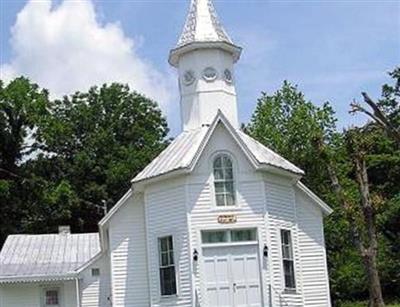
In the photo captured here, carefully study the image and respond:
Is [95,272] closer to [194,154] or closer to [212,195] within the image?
[212,195]

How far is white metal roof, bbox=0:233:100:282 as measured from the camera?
3105 cm

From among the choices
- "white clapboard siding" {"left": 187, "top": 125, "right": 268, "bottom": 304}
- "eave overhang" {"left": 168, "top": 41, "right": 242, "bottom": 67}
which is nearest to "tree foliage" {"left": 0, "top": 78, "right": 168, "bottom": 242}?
"eave overhang" {"left": 168, "top": 41, "right": 242, "bottom": 67}

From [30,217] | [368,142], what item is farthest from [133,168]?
[368,142]

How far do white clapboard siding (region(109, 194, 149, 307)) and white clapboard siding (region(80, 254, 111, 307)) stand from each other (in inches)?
171

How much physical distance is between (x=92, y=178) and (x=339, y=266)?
18.1m

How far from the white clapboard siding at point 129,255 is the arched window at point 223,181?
2.97 metres

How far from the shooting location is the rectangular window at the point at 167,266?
2380 centimetres

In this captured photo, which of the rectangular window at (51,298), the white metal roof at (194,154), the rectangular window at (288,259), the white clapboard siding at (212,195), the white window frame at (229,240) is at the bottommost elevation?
the rectangular window at (51,298)

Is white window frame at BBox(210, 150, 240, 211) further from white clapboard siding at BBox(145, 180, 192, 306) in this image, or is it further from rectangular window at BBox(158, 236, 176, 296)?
rectangular window at BBox(158, 236, 176, 296)

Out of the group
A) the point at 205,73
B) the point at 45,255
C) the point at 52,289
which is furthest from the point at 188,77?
the point at 45,255

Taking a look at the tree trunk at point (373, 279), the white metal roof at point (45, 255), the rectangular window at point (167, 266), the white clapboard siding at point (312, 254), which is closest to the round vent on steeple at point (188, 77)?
the white clapboard siding at point (312, 254)

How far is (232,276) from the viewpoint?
915 inches

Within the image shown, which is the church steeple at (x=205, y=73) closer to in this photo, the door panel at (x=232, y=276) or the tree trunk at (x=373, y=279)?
the door panel at (x=232, y=276)

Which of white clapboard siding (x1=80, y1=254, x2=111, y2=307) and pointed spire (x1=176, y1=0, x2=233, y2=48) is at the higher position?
pointed spire (x1=176, y1=0, x2=233, y2=48)
